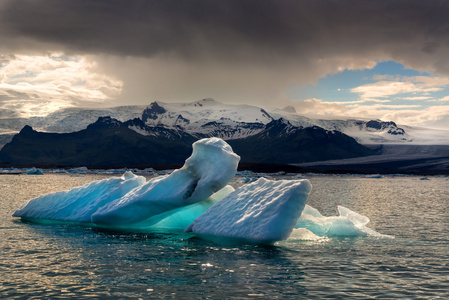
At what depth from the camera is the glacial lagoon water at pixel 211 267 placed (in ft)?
37.7

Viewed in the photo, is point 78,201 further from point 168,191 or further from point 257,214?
point 257,214

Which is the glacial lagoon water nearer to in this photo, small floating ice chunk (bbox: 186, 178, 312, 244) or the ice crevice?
small floating ice chunk (bbox: 186, 178, 312, 244)

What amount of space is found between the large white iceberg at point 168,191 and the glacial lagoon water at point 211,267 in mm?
1494

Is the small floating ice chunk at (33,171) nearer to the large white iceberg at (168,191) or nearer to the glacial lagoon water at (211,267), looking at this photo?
the large white iceberg at (168,191)

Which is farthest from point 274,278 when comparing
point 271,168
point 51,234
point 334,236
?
point 271,168

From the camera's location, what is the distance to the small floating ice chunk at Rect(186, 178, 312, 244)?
17.2 meters

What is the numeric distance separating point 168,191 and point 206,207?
8.87 feet

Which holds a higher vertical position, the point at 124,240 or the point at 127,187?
the point at 127,187

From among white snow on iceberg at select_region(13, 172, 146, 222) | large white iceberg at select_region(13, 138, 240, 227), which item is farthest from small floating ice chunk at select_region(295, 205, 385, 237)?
white snow on iceberg at select_region(13, 172, 146, 222)

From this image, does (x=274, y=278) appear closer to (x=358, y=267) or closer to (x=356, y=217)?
(x=358, y=267)

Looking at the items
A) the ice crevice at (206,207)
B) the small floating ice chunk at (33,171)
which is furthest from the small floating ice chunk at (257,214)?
the small floating ice chunk at (33,171)

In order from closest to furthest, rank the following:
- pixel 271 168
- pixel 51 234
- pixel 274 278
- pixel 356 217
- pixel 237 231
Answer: pixel 274 278 < pixel 237 231 < pixel 51 234 < pixel 356 217 < pixel 271 168

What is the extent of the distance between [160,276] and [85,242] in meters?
7.37

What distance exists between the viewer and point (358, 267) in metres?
14.4
